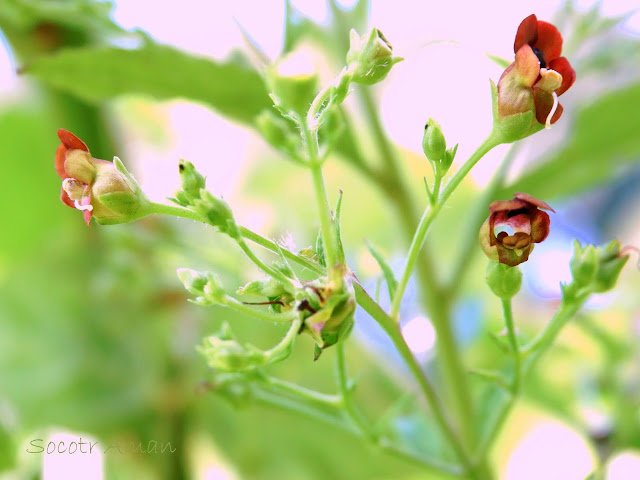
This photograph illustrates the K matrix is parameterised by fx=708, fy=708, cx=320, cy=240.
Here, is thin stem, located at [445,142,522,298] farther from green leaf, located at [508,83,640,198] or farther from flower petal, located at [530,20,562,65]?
flower petal, located at [530,20,562,65]

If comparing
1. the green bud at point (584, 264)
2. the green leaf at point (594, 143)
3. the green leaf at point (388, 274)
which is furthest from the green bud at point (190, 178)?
the green leaf at point (594, 143)

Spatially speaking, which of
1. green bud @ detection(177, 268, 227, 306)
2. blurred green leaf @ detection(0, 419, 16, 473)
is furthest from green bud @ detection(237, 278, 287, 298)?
blurred green leaf @ detection(0, 419, 16, 473)

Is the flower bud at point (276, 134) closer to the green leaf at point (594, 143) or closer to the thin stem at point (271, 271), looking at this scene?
the thin stem at point (271, 271)

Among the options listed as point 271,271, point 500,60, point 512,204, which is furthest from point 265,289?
point 500,60

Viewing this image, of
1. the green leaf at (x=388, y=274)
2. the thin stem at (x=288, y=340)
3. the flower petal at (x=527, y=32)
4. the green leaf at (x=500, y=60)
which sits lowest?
the thin stem at (x=288, y=340)

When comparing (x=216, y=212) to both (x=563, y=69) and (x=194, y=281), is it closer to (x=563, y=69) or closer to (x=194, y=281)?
(x=194, y=281)

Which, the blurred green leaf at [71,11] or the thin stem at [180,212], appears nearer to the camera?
the thin stem at [180,212]
